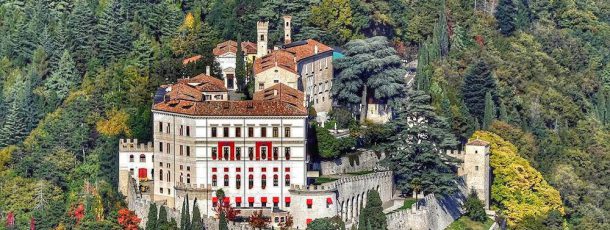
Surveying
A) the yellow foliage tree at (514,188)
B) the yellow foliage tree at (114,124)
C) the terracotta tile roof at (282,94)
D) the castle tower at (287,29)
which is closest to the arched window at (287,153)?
the terracotta tile roof at (282,94)

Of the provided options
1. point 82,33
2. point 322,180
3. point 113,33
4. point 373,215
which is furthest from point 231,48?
point 82,33

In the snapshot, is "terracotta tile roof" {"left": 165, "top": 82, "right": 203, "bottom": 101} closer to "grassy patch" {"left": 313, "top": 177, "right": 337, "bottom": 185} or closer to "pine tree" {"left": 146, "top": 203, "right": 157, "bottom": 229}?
"pine tree" {"left": 146, "top": 203, "right": 157, "bottom": 229}

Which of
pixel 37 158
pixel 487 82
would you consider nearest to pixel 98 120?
pixel 37 158

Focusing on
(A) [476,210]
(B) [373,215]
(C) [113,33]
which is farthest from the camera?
(C) [113,33]

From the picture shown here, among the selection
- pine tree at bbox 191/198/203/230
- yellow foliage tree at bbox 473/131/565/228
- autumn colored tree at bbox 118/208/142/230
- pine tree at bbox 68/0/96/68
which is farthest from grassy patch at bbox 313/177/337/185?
pine tree at bbox 68/0/96/68

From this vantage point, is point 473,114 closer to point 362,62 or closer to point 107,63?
point 362,62

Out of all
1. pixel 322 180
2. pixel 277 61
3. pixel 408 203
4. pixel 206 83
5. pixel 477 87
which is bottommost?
pixel 408 203

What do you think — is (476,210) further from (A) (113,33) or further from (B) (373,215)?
(A) (113,33)
